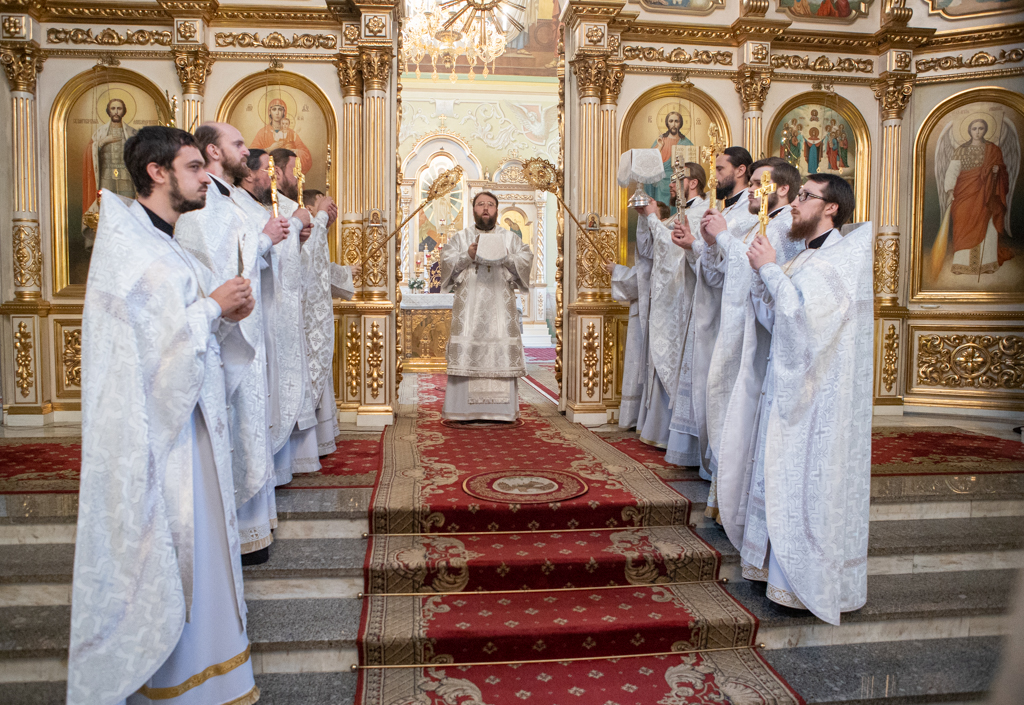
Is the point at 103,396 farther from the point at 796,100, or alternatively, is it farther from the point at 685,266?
the point at 796,100

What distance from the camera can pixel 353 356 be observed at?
23.9 ft

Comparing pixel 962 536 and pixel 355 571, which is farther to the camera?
pixel 962 536

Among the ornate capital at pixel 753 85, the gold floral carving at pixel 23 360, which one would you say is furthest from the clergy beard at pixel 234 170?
the ornate capital at pixel 753 85

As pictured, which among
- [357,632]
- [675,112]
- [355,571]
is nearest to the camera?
[357,632]

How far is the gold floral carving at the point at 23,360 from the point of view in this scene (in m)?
7.32

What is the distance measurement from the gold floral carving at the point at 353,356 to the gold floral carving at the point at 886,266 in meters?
5.88

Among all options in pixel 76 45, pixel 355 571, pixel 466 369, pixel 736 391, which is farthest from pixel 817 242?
pixel 76 45

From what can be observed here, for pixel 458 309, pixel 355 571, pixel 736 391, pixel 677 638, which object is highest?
pixel 458 309

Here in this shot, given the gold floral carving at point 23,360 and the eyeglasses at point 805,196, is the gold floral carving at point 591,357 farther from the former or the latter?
the gold floral carving at point 23,360

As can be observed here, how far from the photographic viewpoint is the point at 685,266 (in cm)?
588

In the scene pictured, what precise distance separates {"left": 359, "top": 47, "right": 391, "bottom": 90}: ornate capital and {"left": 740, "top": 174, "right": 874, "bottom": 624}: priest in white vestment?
494cm

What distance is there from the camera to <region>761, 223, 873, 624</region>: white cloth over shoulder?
11.3ft

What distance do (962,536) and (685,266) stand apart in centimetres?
271

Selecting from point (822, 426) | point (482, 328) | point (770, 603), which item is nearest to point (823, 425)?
point (822, 426)
